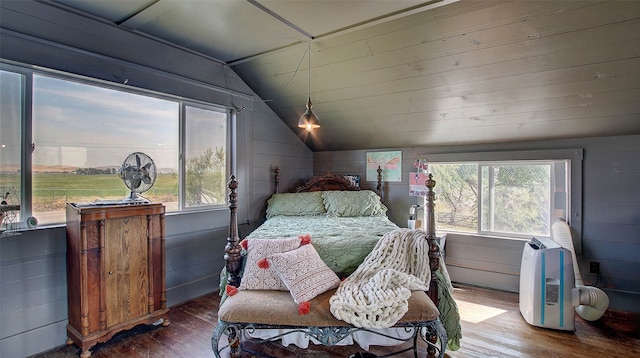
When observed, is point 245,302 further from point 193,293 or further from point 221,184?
point 221,184

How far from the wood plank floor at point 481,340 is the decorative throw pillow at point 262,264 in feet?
1.72

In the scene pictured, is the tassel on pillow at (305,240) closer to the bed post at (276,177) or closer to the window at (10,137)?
the bed post at (276,177)

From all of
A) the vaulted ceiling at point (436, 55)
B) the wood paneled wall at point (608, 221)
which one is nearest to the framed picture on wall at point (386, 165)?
the vaulted ceiling at point (436, 55)

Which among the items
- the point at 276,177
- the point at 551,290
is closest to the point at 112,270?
the point at 276,177

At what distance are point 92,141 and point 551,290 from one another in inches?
152

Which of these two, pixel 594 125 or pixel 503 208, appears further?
pixel 503 208

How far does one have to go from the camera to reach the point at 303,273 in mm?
1973

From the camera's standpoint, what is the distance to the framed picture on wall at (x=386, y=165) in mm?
3873

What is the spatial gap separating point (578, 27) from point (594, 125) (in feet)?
3.81

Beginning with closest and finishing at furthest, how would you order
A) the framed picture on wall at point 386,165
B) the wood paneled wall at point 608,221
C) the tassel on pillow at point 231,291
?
the tassel on pillow at point 231,291 < the wood paneled wall at point 608,221 < the framed picture on wall at point 386,165

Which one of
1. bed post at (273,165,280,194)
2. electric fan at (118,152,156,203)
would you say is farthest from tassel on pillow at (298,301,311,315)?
bed post at (273,165,280,194)

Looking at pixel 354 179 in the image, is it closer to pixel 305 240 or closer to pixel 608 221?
pixel 305 240

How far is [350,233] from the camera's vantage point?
2.57 metres

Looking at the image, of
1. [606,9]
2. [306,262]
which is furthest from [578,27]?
[306,262]
